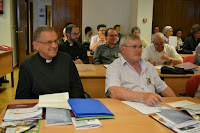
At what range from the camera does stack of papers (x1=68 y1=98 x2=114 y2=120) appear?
1.42m

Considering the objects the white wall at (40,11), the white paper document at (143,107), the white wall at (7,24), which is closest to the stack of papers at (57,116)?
the white paper document at (143,107)

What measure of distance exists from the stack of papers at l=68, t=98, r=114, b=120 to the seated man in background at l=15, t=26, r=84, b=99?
651 mm

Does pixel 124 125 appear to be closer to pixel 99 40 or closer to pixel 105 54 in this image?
pixel 105 54

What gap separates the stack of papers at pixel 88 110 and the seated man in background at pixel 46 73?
25.6 inches

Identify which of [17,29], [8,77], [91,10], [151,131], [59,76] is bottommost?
[8,77]

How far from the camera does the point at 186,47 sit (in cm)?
622

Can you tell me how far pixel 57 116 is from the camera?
1.41 metres

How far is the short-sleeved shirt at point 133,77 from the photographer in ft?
7.48

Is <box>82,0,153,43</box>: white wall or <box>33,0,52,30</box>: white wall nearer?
<box>82,0,153,43</box>: white wall

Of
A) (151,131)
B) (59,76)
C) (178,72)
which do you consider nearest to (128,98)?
(151,131)

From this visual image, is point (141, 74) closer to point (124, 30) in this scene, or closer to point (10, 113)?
point (10, 113)

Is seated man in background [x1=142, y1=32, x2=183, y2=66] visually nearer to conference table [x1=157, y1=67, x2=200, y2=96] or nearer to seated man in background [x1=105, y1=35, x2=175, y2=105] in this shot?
conference table [x1=157, y1=67, x2=200, y2=96]

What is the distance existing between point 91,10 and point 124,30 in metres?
1.38

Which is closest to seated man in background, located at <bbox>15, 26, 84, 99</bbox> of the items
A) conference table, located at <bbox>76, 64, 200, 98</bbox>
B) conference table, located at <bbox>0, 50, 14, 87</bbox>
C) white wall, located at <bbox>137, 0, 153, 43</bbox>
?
conference table, located at <bbox>76, 64, 200, 98</bbox>
